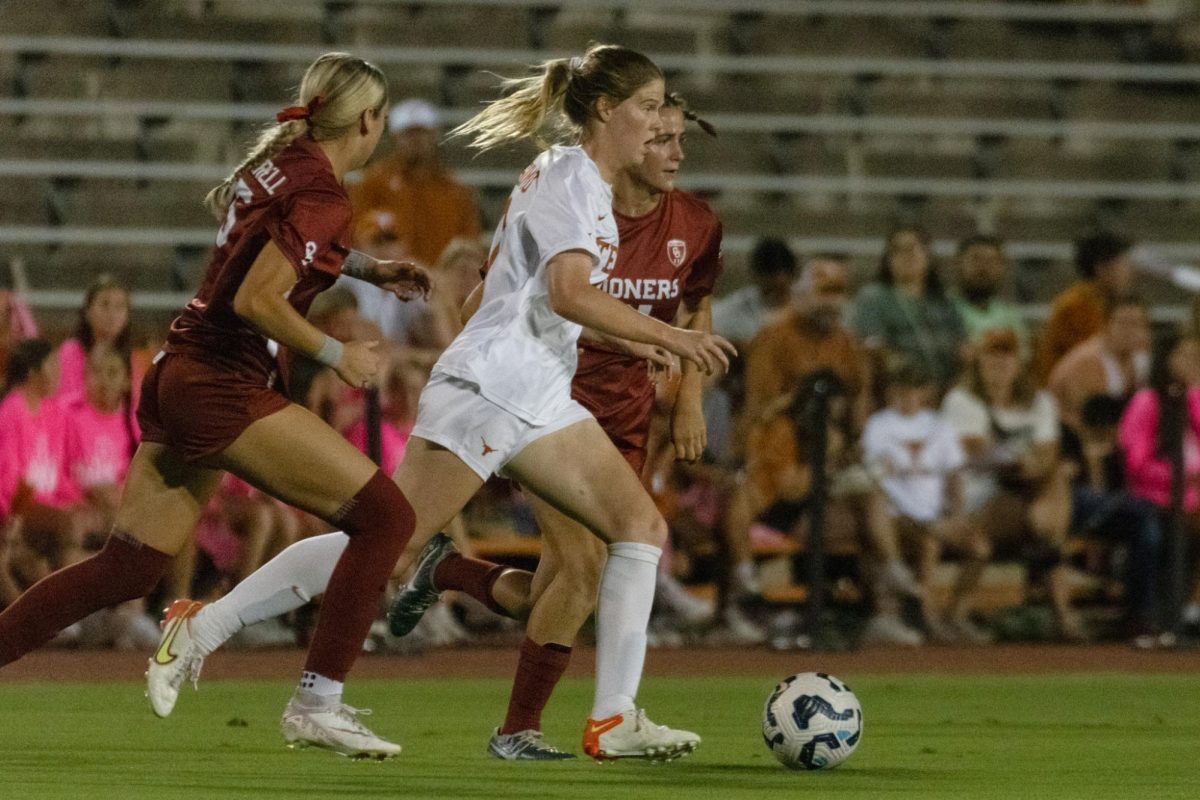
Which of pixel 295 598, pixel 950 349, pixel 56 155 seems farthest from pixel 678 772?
pixel 56 155

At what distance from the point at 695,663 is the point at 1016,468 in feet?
7.76

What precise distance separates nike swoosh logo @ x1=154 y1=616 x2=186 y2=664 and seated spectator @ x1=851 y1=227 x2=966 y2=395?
23.4 feet

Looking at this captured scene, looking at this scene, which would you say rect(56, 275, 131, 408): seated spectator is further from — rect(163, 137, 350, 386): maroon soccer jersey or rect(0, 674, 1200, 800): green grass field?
rect(163, 137, 350, 386): maroon soccer jersey

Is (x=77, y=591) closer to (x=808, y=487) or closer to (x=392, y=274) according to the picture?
(x=392, y=274)

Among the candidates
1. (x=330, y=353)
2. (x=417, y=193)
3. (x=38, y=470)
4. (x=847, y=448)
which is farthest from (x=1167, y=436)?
(x=330, y=353)

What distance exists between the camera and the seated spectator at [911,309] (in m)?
13.3

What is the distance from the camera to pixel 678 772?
656 cm

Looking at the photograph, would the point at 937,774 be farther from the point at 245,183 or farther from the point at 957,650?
the point at 957,650

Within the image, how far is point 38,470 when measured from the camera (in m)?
11.5

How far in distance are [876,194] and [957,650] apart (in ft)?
19.2

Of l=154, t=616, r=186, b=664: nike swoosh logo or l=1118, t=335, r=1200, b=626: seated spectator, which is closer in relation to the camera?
l=154, t=616, r=186, b=664: nike swoosh logo

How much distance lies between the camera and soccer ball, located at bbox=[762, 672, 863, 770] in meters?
6.61

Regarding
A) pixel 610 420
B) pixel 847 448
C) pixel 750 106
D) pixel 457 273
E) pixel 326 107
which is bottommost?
pixel 847 448

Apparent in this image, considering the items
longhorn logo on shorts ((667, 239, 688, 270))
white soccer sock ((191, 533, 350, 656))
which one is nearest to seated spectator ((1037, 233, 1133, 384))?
longhorn logo on shorts ((667, 239, 688, 270))
